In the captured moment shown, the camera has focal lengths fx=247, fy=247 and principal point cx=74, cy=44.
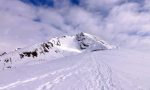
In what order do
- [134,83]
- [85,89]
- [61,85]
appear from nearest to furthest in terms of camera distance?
[85,89]
[61,85]
[134,83]

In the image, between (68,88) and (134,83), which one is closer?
(68,88)

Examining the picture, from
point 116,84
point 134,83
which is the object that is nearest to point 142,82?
point 134,83

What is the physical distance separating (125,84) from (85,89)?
9.44 ft

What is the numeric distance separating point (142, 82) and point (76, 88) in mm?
4498

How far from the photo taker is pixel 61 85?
42.7ft

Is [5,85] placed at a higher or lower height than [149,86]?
higher

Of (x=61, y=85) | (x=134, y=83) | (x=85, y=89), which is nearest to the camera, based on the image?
(x=85, y=89)

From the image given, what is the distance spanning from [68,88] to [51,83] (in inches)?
59.0

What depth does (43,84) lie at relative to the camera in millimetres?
13031

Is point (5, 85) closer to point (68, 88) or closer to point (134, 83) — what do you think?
A: point (68, 88)

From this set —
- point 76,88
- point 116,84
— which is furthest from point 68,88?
point 116,84

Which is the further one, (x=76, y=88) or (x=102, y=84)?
(x=102, y=84)

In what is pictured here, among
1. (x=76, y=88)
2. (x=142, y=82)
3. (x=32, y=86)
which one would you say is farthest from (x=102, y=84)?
(x=32, y=86)

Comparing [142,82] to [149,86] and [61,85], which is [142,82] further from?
[61,85]
